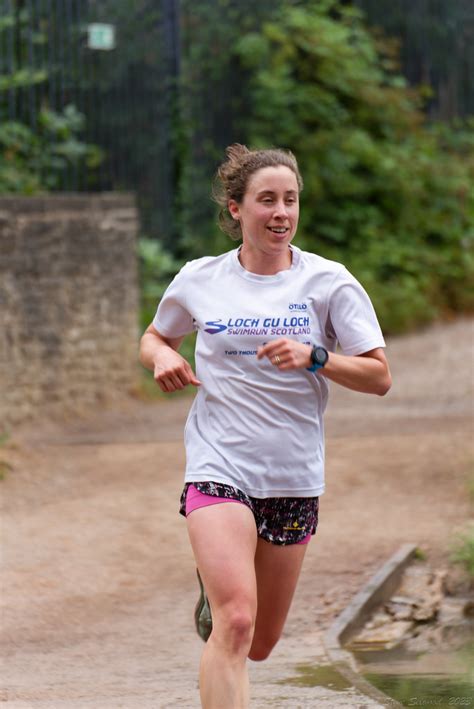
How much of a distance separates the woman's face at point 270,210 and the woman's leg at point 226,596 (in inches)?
31.2

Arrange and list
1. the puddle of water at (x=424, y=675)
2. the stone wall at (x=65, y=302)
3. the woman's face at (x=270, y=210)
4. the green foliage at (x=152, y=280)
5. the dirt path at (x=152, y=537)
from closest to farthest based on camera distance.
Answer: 1. the woman's face at (x=270, y=210)
2. the puddle of water at (x=424, y=675)
3. the dirt path at (x=152, y=537)
4. the stone wall at (x=65, y=302)
5. the green foliage at (x=152, y=280)

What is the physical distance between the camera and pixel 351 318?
159 inches

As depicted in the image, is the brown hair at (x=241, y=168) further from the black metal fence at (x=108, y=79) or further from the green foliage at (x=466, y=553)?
the black metal fence at (x=108, y=79)

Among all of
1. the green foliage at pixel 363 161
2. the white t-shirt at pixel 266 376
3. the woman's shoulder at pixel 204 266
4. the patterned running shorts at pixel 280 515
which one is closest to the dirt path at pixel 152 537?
the patterned running shorts at pixel 280 515

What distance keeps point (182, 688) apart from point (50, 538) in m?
2.86

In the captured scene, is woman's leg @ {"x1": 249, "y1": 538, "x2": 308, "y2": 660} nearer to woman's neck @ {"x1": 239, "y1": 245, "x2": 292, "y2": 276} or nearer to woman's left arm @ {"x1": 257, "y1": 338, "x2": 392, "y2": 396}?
woman's left arm @ {"x1": 257, "y1": 338, "x2": 392, "y2": 396}

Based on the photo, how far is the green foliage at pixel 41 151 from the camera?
11.6m

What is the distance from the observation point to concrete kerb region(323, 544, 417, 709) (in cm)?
492

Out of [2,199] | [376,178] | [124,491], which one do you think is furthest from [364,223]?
[124,491]

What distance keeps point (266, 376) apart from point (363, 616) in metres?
2.53

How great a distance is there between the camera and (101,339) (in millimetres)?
11898

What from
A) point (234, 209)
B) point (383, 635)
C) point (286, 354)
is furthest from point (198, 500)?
point (383, 635)

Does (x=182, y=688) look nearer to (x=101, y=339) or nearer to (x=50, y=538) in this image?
(x=50, y=538)

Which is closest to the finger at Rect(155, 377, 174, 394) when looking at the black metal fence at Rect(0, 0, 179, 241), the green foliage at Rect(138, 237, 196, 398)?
the black metal fence at Rect(0, 0, 179, 241)
